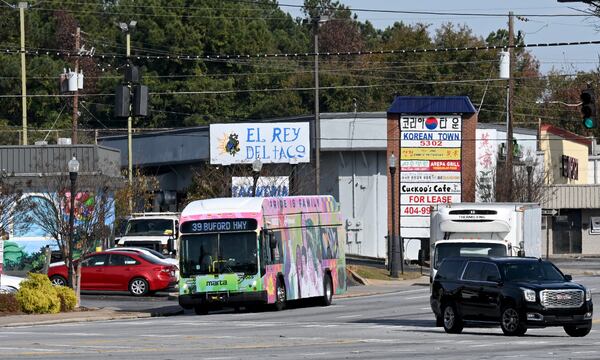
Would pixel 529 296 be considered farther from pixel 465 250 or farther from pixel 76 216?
pixel 76 216

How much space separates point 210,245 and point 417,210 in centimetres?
2782

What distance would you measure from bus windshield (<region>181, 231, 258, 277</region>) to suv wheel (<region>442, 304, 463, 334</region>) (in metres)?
7.83

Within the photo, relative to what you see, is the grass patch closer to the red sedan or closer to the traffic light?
the red sedan

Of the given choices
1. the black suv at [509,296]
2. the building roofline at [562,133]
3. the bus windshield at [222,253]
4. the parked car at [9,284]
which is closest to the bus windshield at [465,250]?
the bus windshield at [222,253]

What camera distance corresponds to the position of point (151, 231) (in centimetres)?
4944

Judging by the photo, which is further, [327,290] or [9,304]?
[327,290]

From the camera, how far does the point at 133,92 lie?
29234 mm

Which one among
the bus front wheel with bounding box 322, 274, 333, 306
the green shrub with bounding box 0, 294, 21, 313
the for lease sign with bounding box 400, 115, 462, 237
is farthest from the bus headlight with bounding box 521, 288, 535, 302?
the for lease sign with bounding box 400, 115, 462, 237

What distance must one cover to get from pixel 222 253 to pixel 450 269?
791 cm

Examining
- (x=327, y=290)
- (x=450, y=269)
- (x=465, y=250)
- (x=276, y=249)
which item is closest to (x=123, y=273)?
(x=327, y=290)

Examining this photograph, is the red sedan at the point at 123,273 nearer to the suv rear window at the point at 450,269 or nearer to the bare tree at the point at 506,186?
the suv rear window at the point at 450,269

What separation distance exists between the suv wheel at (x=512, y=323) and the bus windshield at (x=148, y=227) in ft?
79.9

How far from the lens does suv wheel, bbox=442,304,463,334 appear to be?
27594 mm

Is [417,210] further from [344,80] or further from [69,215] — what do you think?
[344,80]
